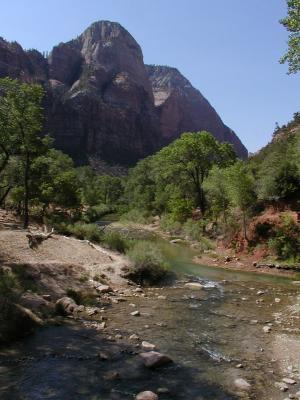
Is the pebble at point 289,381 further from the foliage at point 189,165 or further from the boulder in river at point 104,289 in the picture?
the foliage at point 189,165

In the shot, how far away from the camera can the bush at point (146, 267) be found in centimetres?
2384

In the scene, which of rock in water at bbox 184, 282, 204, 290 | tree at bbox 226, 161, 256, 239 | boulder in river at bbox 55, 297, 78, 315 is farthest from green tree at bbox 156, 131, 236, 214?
boulder in river at bbox 55, 297, 78, 315

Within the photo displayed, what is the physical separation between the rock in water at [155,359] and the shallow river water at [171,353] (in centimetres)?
23

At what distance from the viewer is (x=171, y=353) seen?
12.4 metres

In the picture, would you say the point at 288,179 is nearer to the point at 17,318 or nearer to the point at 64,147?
the point at 17,318

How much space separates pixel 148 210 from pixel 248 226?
39.0 metres

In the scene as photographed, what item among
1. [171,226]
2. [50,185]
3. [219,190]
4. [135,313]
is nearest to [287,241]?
[219,190]

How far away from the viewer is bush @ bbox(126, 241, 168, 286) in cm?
2384

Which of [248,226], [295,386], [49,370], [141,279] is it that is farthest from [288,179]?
[49,370]

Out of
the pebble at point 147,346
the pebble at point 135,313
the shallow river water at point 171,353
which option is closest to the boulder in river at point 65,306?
the shallow river water at point 171,353

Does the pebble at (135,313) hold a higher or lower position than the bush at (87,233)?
lower

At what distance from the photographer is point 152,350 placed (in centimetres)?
1250

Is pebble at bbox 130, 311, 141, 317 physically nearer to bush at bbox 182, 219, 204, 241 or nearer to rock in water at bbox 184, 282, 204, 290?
rock in water at bbox 184, 282, 204, 290

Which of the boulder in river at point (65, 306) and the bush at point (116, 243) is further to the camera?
the bush at point (116, 243)
